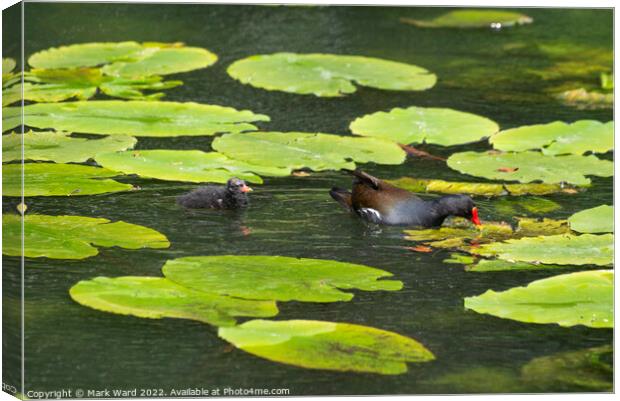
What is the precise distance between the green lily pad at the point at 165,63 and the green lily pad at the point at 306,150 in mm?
1942

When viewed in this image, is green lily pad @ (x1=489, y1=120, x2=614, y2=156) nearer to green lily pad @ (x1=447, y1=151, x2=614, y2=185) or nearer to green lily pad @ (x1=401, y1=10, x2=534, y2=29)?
green lily pad @ (x1=447, y1=151, x2=614, y2=185)

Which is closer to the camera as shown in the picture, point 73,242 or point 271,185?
point 73,242

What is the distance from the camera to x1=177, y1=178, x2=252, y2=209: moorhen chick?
9.56m

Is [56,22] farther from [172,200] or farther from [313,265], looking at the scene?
[313,265]

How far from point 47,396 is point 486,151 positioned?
495 centimetres

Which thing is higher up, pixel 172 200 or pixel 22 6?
pixel 22 6

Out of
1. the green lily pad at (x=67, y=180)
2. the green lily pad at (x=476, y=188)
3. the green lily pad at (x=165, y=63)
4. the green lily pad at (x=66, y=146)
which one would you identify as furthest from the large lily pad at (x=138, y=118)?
the green lily pad at (x=476, y=188)

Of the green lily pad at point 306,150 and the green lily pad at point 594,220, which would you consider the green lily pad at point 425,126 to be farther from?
the green lily pad at point 594,220

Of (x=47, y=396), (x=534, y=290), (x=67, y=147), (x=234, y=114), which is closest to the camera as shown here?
(x=47, y=396)

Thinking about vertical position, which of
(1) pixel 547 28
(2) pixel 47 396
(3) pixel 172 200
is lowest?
(2) pixel 47 396

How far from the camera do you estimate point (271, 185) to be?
10.1 metres

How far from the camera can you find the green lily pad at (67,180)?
9695 millimetres

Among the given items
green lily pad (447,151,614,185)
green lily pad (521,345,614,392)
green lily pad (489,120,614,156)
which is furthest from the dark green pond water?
green lily pad (489,120,614,156)

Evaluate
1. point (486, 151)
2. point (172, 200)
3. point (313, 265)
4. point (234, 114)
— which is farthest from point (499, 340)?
point (234, 114)
